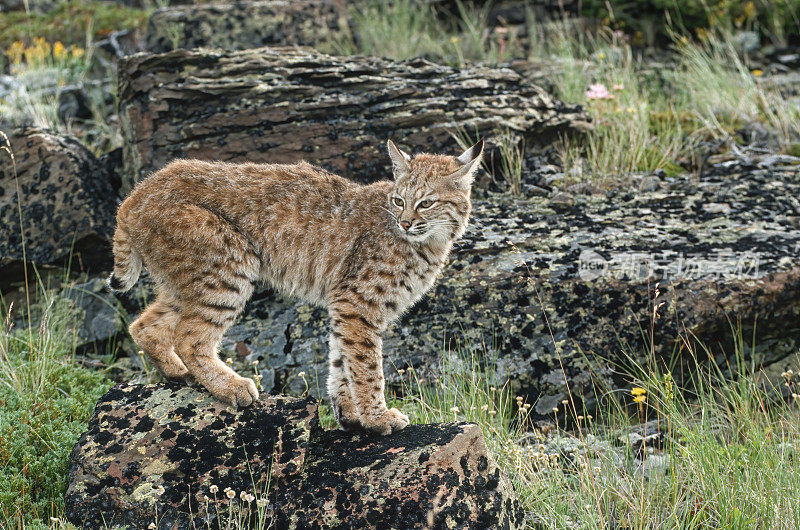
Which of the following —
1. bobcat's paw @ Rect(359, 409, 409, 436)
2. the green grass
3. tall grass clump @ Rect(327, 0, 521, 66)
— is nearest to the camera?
bobcat's paw @ Rect(359, 409, 409, 436)

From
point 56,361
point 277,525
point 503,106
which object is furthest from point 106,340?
point 503,106

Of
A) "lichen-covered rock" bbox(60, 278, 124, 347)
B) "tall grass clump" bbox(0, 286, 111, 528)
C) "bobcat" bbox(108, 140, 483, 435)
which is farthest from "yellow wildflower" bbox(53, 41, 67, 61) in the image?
"bobcat" bbox(108, 140, 483, 435)

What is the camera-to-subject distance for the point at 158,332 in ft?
16.5

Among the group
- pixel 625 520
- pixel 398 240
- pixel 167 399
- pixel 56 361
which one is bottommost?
pixel 625 520

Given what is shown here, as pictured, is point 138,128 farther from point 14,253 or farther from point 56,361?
point 56,361

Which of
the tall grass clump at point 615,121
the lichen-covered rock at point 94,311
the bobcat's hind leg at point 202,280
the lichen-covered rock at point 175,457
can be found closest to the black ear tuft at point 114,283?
the bobcat's hind leg at point 202,280

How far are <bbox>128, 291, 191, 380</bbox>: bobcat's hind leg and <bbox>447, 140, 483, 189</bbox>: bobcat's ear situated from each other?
2171 mm

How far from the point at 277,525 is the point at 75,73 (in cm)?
956

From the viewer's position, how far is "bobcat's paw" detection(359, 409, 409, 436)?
449 cm

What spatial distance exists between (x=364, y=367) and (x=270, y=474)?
1.03 meters

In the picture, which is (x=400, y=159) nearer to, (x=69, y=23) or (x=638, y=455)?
(x=638, y=455)

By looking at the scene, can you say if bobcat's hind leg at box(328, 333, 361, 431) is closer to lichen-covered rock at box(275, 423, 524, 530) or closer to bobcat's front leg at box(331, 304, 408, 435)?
bobcat's front leg at box(331, 304, 408, 435)

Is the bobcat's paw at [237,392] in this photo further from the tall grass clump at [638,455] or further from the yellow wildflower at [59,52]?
the yellow wildflower at [59,52]

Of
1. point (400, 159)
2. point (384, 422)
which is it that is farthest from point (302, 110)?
point (384, 422)
